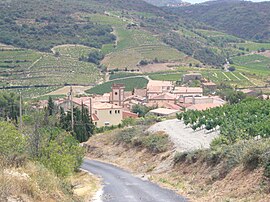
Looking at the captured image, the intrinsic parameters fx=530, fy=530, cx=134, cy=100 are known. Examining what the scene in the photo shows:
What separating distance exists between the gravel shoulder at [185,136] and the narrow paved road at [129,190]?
396cm

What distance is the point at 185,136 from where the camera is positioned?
37.3 metres

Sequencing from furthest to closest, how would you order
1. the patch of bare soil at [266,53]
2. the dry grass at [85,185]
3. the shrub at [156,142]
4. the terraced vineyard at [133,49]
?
the patch of bare soil at [266,53] → the terraced vineyard at [133,49] → the shrub at [156,142] → the dry grass at [85,185]

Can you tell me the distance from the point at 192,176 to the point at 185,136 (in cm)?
1177

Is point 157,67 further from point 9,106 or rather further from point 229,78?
point 9,106

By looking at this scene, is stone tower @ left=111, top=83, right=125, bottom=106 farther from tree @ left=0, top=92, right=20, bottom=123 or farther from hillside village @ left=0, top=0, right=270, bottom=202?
tree @ left=0, top=92, right=20, bottom=123

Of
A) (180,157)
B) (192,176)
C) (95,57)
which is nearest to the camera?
(192,176)

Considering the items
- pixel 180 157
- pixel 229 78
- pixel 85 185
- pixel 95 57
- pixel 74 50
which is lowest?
pixel 229 78

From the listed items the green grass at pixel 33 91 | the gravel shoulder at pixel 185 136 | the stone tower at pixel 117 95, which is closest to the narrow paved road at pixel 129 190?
the gravel shoulder at pixel 185 136

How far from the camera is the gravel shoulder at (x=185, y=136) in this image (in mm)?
32719

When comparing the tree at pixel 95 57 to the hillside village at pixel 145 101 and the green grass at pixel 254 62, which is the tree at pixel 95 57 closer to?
the hillside village at pixel 145 101

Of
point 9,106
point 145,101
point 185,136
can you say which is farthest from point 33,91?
point 185,136

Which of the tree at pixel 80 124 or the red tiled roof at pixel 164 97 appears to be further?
the red tiled roof at pixel 164 97

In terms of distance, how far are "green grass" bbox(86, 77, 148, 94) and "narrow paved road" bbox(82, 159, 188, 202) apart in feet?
238

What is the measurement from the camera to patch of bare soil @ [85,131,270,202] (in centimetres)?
1928
